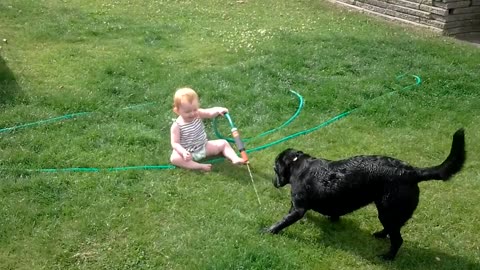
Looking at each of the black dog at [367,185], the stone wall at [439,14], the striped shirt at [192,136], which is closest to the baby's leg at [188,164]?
the striped shirt at [192,136]

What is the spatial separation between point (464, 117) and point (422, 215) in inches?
99.5

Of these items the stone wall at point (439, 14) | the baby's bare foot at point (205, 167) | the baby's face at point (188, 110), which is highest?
the baby's face at point (188, 110)

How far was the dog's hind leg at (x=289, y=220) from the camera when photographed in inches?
177

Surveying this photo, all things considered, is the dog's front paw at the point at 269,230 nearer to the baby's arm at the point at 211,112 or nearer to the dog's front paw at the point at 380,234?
the dog's front paw at the point at 380,234

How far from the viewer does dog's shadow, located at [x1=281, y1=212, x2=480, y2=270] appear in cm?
439

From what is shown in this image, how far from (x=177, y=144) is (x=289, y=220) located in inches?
64.7

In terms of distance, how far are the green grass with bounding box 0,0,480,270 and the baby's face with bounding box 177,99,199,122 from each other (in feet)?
1.53

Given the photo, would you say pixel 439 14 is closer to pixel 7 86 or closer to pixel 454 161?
pixel 454 161

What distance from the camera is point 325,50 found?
30.1ft

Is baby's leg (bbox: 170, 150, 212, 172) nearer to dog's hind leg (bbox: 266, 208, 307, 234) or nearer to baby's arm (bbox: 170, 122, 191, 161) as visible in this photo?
baby's arm (bbox: 170, 122, 191, 161)

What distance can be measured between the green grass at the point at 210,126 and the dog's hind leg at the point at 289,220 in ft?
0.33

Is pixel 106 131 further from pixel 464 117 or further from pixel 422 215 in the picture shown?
pixel 464 117

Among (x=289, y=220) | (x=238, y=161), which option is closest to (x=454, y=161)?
(x=289, y=220)

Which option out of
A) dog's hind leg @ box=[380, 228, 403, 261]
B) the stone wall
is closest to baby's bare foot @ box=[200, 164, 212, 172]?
dog's hind leg @ box=[380, 228, 403, 261]
